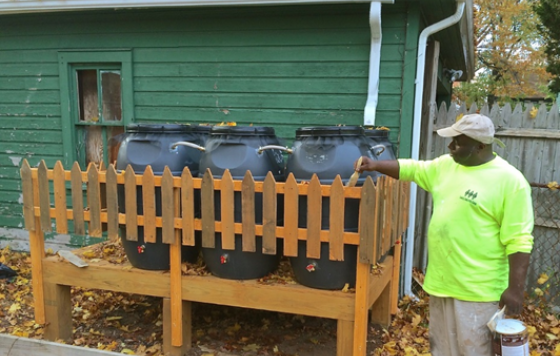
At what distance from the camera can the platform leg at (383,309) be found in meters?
4.02

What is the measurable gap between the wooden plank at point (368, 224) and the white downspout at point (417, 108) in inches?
74.0

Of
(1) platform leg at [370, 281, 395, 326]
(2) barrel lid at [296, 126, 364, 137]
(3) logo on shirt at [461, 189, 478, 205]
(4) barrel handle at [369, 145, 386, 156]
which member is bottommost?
(1) platform leg at [370, 281, 395, 326]

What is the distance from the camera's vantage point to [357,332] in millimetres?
2943

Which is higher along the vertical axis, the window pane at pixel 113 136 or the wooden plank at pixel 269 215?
the window pane at pixel 113 136

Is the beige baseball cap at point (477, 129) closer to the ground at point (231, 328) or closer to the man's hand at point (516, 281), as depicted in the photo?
the man's hand at point (516, 281)

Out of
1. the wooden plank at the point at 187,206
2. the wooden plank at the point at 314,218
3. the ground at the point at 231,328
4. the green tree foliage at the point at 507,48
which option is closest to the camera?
the wooden plank at the point at 314,218

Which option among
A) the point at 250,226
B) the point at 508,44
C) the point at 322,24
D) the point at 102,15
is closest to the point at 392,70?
the point at 322,24

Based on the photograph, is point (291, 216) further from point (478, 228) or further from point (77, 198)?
point (77, 198)

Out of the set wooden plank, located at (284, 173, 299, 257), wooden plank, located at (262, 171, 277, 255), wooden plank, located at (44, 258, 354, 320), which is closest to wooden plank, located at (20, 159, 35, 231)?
wooden plank, located at (44, 258, 354, 320)

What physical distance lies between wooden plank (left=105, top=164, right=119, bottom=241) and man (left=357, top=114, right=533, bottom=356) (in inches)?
89.5

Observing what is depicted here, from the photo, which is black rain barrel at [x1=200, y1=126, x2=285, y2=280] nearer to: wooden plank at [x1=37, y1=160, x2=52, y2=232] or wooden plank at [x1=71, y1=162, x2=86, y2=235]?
wooden plank at [x1=71, y1=162, x2=86, y2=235]

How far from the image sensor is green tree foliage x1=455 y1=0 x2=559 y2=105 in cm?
1648

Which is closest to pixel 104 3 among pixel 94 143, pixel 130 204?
pixel 94 143

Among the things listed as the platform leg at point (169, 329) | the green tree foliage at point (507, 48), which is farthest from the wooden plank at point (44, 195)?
the green tree foliage at point (507, 48)
